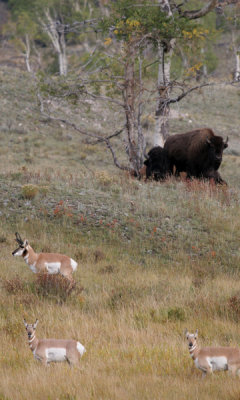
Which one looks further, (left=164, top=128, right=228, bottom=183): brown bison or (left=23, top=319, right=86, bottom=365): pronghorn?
(left=164, top=128, right=228, bottom=183): brown bison

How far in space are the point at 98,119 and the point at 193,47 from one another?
17144 mm

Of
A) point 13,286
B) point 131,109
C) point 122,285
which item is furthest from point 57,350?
point 131,109

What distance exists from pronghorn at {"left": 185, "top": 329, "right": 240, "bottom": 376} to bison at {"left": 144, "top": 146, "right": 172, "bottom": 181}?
14.3m

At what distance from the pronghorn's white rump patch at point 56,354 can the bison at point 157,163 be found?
14160mm

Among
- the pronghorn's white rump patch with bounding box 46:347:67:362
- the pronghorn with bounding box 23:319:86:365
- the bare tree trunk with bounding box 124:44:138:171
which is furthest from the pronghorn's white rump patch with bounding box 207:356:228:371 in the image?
the bare tree trunk with bounding box 124:44:138:171

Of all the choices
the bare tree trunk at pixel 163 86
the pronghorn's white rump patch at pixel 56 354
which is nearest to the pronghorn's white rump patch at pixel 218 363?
the pronghorn's white rump patch at pixel 56 354

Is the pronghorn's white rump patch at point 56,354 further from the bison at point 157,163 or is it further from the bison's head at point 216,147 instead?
the bison at point 157,163

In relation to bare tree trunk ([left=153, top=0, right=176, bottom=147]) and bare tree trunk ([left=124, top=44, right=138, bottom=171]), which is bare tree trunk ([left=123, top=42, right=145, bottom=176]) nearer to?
bare tree trunk ([left=124, top=44, right=138, bottom=171])

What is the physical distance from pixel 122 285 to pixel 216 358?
4.10 meters

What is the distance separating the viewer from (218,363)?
4.82 m

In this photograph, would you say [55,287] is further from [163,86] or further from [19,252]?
[163,86]

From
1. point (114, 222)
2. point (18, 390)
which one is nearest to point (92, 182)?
point (114, 222)

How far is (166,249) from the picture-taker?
11328 millimetres

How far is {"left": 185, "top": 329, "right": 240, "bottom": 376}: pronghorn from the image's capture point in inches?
188
